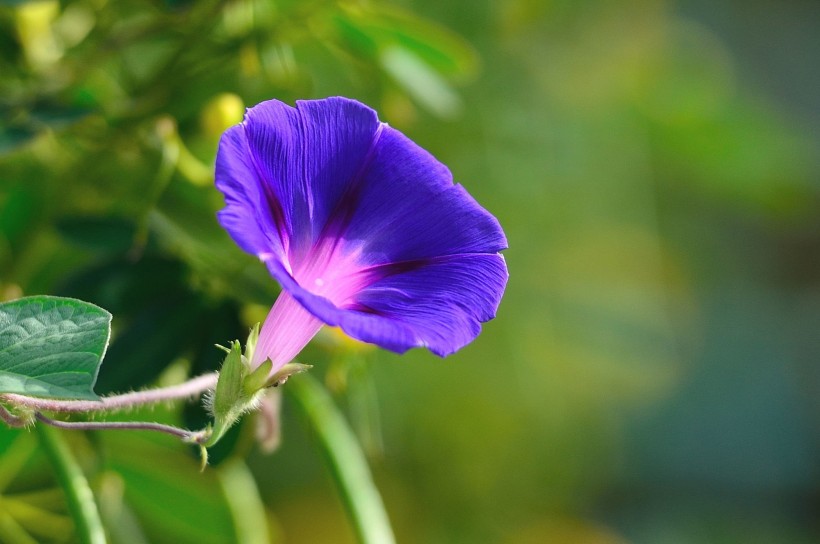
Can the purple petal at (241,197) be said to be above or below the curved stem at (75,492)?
above

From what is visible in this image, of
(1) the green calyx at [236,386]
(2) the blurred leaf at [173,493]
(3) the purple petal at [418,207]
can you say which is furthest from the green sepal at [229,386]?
(2) the blurred leaf at [173,493]

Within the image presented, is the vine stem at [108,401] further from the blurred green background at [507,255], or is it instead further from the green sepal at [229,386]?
the blurred green background at [507,255]

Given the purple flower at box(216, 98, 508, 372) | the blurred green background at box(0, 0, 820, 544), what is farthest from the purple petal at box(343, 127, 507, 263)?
the blurred green background at box(0, 0, 820, 544)

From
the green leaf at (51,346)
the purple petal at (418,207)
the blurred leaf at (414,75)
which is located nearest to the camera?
the green leaf at (51,346)

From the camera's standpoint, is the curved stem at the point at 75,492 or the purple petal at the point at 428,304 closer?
the purple petal at the point at 428,304

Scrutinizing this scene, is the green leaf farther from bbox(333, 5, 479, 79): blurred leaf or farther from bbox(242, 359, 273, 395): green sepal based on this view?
bbox(333, 5, 479, 79): blurred leaf

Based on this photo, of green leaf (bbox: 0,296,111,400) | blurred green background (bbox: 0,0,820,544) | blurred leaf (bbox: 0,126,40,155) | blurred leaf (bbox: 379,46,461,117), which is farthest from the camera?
blurred leaf (bbox: 379,46,461,117)

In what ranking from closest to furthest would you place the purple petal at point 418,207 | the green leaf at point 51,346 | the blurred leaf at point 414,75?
the green leaf at point 51,346
the purple petal at point 418,207
the blurred leaf at point 414,75

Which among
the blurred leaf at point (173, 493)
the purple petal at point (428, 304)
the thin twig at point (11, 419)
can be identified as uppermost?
the purple petal at point (428, 304)
